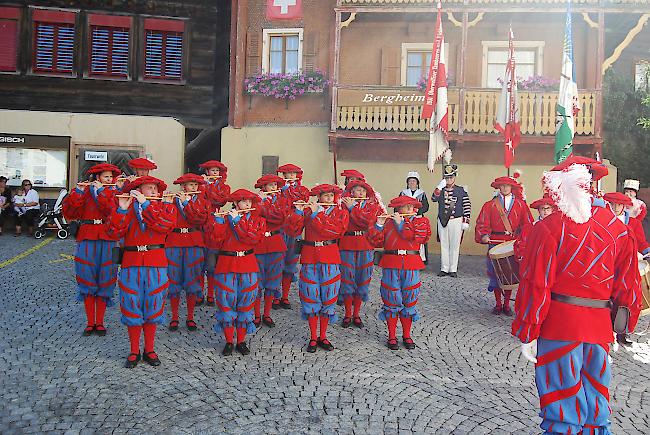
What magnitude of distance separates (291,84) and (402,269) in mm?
9525

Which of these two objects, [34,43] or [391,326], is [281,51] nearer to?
[34,43]

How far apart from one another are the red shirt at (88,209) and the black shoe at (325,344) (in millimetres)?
2732

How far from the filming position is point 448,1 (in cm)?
1357

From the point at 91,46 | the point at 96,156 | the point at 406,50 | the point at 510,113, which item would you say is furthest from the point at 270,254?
the point at 91,46

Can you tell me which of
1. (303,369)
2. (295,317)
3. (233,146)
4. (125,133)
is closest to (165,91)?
(125,133)

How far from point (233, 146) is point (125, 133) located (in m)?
3.58

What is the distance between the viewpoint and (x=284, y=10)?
48.0ft

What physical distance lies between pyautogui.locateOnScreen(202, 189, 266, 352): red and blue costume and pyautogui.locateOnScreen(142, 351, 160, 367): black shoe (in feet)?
2.26

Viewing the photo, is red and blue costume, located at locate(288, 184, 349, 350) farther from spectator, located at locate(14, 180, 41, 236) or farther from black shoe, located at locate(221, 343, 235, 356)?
spectator, located at locate(14, 180, 41, 236)

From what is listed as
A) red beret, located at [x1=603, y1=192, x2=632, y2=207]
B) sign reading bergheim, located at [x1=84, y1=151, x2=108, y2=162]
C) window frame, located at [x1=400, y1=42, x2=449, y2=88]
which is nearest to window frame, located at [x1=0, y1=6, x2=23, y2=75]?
sign reading bergheim, located at [x1=84, y1=151, x2=108, y2=162]

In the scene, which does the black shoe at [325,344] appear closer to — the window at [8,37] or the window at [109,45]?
the window at [109,45]

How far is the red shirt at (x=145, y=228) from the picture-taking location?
527 cm

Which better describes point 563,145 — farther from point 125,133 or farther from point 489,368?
point 125,133

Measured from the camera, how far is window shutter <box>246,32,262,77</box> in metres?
14.7
